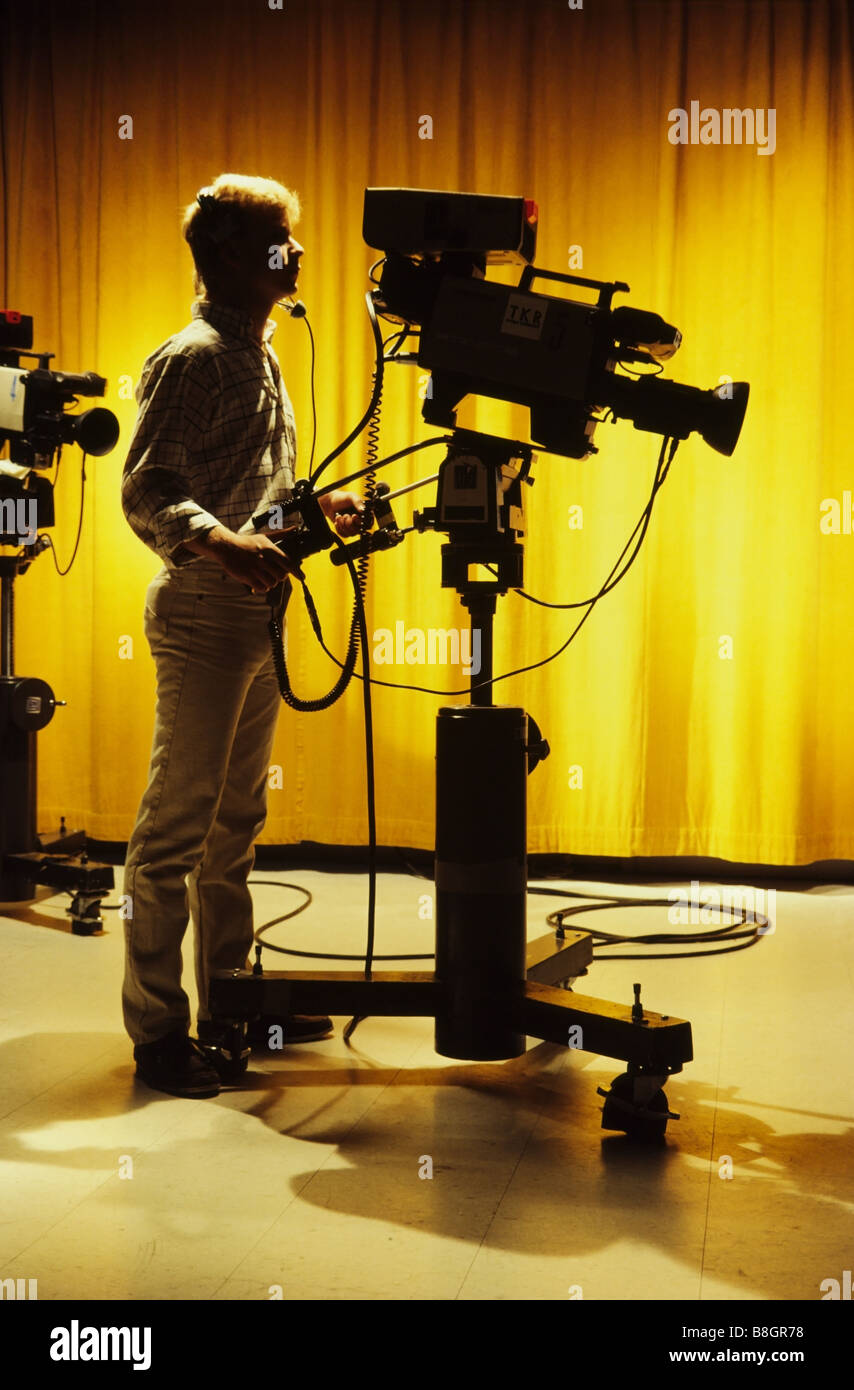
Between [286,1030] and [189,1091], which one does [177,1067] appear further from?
[286,1030]

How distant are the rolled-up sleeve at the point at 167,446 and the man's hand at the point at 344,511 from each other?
A: 22cm

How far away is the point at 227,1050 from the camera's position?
83.0 inches

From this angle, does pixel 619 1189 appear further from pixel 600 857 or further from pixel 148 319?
pixel 148 319

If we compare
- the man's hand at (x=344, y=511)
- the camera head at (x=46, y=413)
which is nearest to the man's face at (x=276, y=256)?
the man's hand at (x=344, y=511)

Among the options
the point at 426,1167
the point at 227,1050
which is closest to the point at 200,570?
the point at 227,1050

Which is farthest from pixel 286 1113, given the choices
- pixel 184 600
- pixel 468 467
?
pixel 468 467

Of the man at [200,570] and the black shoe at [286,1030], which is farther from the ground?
the man at [200,570]

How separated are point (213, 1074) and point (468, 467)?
100 cm

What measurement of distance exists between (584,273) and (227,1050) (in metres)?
2.47

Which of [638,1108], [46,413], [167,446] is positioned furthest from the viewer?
[46,413]

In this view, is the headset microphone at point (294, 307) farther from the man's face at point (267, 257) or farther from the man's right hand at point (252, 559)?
the man's right hand at point (252, 559)

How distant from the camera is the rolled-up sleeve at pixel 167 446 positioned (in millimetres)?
1936

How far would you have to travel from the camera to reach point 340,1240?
152 centimetres

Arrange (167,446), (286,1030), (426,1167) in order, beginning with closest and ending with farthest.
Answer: (426,1167) < (167,446) < (286,1030)
